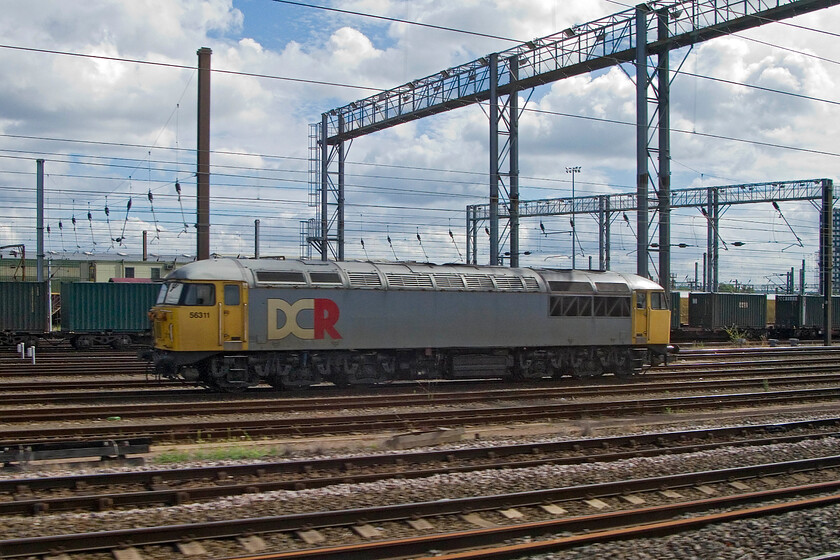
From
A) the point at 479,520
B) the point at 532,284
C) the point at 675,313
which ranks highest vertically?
the point at 532,284

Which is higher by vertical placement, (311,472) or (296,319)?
(296,319)

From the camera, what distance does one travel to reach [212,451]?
38.4 feet

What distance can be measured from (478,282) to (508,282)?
3.04 ft

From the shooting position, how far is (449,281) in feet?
66.5

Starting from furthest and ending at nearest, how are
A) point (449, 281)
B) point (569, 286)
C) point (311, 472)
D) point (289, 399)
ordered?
point (569, 286) → point (449, 281) → point (289, 399) → point (311, 472)

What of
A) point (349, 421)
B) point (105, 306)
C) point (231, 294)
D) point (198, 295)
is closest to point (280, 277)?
point (231, 294)

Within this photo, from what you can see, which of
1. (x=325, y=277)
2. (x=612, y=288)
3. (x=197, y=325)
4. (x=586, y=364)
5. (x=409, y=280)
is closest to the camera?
(x=197, y=325)

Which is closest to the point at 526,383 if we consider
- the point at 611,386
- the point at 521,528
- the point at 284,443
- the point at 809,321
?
the point at 611,386

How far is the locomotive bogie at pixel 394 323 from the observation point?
1750 centimetres

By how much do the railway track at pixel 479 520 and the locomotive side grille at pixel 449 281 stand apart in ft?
35.3

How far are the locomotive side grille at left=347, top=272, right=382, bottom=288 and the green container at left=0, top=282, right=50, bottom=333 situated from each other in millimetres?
19082

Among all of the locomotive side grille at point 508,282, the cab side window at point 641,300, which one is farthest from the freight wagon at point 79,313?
the cab side window at point 641,300

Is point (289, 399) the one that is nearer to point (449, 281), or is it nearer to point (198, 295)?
point (198, 295)

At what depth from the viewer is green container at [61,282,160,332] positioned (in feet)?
104
